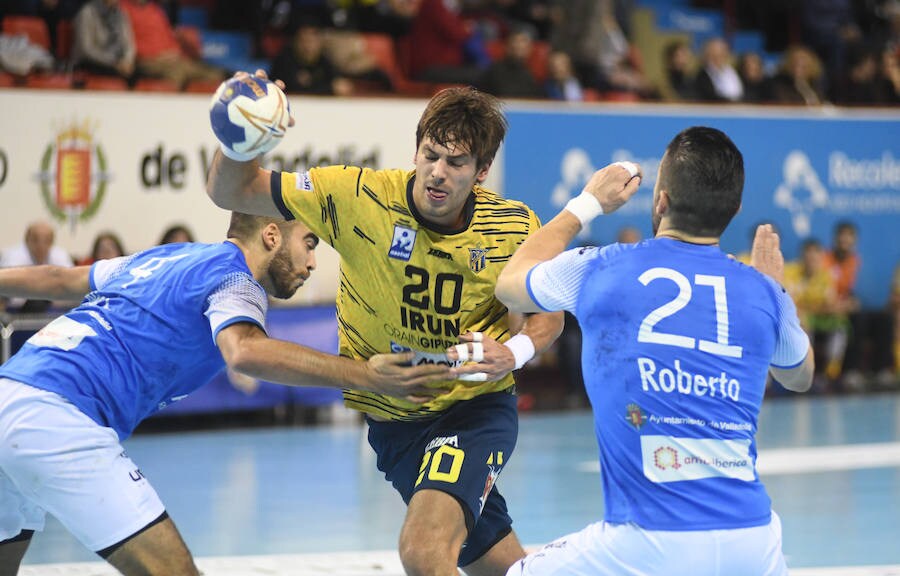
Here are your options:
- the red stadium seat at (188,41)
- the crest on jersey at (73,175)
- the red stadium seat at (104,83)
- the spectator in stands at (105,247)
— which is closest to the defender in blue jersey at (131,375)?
the spectator in stands at (105,247)

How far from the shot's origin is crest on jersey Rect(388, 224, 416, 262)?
5320mm

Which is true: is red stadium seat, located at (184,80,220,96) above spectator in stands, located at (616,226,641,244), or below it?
above

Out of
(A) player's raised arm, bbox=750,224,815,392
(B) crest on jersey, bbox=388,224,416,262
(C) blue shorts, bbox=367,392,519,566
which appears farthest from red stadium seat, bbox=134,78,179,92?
(A) player's raised arm, bbox=750,224,815,392

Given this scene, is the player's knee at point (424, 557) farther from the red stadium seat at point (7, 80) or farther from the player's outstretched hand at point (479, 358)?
the red stadium seat at point (7, 80)

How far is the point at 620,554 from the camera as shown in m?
3.88

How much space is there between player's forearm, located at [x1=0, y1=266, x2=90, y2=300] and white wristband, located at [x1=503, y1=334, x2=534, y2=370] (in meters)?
1.78

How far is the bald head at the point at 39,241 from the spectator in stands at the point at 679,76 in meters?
8.45

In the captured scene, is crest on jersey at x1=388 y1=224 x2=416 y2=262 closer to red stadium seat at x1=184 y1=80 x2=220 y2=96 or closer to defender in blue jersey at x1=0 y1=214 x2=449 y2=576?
defender in blue jersey at x1=0 y1=214 x2=449 y2=576

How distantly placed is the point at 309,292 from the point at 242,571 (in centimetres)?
647

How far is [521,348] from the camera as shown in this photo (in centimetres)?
517

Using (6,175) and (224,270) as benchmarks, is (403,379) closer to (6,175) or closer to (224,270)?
(224,270)

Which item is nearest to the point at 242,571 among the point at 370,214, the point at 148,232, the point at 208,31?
the point at 370,214

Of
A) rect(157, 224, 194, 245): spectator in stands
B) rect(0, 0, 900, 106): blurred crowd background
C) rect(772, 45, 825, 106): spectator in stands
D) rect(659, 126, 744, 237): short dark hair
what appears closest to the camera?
rect(659, 126, 744, 237): short dark hair

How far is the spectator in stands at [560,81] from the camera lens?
1578cm
